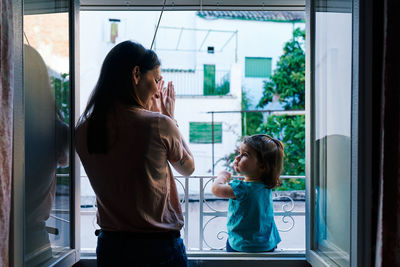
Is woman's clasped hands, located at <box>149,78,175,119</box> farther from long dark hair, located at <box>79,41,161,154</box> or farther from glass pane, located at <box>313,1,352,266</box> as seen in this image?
glass pane, located at <box>313,1,352,266</box>

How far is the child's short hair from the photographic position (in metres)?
1.75

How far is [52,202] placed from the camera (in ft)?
4.75

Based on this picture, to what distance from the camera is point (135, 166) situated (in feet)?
3.86

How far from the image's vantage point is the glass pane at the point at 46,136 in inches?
49.9

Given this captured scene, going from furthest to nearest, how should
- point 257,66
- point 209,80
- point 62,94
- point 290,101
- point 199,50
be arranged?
point 257,66
point 199,50
point 209,80
point 290,101
point 62,94

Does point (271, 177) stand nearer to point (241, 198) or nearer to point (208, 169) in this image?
point (241, 198)

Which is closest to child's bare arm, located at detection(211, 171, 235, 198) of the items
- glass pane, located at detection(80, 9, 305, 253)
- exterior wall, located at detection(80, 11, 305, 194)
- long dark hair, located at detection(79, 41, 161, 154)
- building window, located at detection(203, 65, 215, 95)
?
long dark hair, located at detection(79, 41, 161, 154)

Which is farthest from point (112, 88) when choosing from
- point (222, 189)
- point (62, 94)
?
point (222, 189)

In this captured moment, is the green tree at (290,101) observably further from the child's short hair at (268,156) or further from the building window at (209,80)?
the child's short hair at (268,156)

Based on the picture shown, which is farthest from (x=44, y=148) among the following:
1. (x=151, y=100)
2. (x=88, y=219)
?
(x=88, y=219)

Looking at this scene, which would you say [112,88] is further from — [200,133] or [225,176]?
[200,133]

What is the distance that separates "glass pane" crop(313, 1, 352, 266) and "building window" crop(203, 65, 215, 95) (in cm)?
593

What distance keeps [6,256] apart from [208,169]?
619 centimetres

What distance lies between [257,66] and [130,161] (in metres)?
7.09
